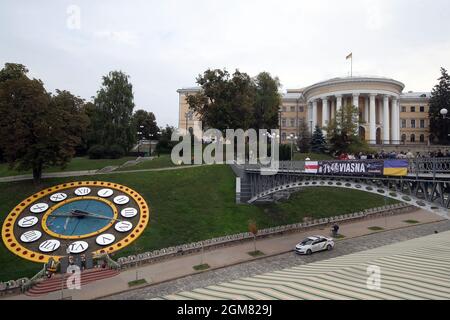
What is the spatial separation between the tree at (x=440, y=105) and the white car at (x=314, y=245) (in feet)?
215

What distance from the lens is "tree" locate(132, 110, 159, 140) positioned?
97662 millimetres

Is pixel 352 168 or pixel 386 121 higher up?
pixel 386 121

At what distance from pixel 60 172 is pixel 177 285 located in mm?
29258

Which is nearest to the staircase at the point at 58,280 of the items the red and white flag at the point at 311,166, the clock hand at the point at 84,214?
the clock hand at the point at 84,214

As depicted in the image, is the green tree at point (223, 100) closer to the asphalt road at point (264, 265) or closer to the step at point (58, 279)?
the asphalt road at point (264, 265)

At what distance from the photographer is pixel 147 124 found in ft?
329

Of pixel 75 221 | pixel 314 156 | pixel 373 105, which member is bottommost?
pixel 75 221

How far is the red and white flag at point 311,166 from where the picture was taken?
3027 cm

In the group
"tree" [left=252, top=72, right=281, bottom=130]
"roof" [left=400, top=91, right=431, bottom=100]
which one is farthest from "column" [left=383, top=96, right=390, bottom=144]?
"tree" [left=252, top=72, right=281, bottom=130]

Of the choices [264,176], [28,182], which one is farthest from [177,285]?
[28,182]

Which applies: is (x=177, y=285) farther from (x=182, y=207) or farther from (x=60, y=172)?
(x=60, y=172)

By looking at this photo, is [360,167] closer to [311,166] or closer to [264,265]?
[311,166]

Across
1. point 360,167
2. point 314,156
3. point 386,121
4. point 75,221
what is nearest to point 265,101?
point 314,156

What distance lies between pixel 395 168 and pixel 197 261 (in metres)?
17.7
